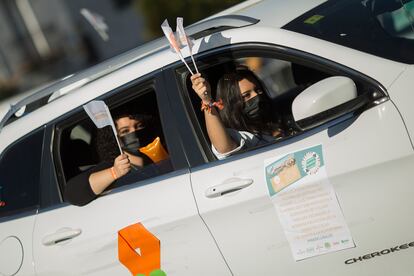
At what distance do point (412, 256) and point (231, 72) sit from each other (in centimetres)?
144

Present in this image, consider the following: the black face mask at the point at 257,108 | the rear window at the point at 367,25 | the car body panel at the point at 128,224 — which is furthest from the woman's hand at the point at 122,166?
the rear window at the point at 367,25

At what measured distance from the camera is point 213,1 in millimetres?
16047

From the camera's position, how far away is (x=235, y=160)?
10.6 ft

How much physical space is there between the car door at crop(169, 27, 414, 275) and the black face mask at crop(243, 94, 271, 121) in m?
0.46

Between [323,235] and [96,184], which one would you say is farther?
[96,184]

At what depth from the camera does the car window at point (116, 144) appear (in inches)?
140

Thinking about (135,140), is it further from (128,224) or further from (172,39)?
(172,39)

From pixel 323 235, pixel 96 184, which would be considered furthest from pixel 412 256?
pixel 96 184

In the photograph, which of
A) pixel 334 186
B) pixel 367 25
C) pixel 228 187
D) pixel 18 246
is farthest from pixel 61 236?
pixel 367 25

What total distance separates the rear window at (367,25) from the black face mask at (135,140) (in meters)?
1.13

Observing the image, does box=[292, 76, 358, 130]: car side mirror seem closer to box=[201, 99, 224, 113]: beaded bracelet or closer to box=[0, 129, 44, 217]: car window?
box=[201, 99, 224, 113]: beaded bracelet

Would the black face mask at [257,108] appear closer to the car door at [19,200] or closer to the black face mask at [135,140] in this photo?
the black face mask at [135,140]

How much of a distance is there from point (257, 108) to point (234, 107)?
6.0 inches

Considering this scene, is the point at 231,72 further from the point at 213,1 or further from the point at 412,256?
the point at 213,1
